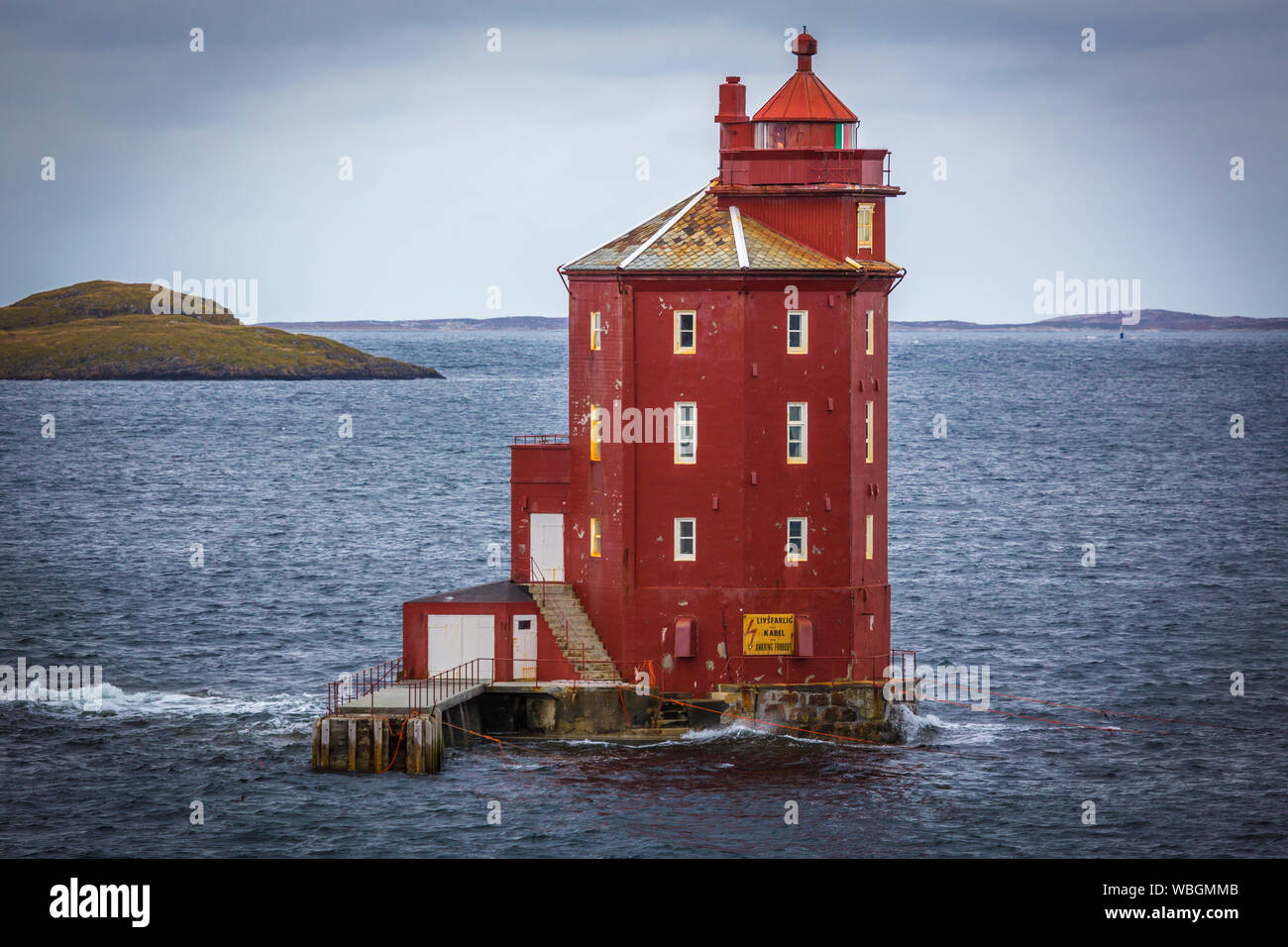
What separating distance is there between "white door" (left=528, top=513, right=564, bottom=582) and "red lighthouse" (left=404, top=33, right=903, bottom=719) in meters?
1.74

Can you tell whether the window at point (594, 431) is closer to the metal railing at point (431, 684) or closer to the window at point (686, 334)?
the window at point (686, 334)

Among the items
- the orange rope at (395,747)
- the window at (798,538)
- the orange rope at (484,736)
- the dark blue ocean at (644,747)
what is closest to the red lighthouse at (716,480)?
the window at (798,538)

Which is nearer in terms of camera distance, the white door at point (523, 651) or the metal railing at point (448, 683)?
the metal railing at point (448, 683)

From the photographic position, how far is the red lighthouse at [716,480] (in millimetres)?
55219

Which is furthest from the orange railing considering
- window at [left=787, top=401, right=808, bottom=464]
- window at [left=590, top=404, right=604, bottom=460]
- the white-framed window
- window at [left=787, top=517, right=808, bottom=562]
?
the white-framed window

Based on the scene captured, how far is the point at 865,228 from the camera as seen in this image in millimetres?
57750

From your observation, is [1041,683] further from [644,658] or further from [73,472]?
[73,472]

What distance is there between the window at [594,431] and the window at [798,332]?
19.4 ft

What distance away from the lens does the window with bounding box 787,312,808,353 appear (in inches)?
2185

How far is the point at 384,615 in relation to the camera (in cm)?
8119

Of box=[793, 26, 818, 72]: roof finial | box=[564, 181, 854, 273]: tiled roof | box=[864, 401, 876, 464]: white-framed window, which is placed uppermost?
box=[793, 26, 818, 72]: roof finial

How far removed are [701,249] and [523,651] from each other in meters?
12.9

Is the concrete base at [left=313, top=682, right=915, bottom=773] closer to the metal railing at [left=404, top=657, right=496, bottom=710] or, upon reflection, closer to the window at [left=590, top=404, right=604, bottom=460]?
the metal railing at [left=404, top=657, right=496, bottom=710]

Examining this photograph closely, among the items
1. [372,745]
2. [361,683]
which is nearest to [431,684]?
[372,745]
